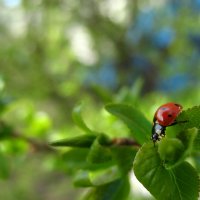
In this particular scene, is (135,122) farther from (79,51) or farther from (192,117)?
(79,51)

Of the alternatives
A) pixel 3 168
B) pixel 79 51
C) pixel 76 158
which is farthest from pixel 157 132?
pixel 79 51

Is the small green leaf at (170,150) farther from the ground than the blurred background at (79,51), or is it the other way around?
the blurred background at (79,51)

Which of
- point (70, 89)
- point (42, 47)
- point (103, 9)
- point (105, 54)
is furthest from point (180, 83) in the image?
point (70, 89)

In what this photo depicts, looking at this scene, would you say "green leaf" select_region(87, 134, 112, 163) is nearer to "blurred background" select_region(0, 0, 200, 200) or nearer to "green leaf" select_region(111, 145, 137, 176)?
"green leaf" select_region(111, 145, 137, 176)

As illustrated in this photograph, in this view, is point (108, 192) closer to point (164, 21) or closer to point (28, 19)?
point (164, 21)

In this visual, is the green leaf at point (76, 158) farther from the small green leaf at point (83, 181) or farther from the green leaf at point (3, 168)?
the green leaf at point (3, 168)

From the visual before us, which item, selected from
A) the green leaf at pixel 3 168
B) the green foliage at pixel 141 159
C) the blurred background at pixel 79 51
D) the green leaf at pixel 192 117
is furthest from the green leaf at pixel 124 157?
the blurred background at pixel 79 51

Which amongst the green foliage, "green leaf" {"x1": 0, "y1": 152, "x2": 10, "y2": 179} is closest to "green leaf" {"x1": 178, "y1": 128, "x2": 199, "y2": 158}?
the green foliage
